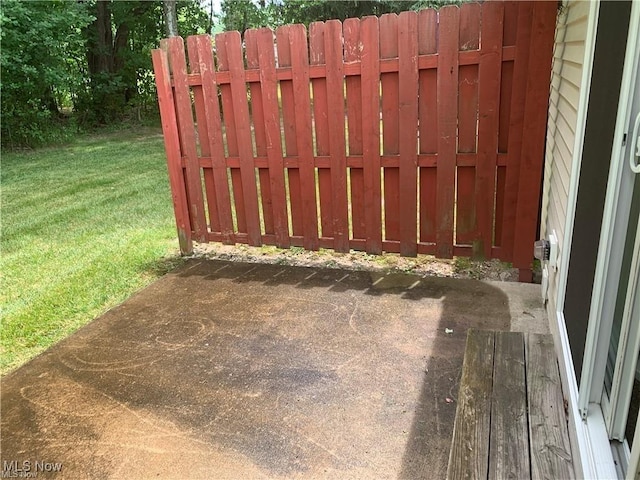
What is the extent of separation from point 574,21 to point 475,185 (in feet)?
4.18

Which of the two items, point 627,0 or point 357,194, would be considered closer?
point 627,0

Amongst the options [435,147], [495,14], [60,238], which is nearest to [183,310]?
[435,147]

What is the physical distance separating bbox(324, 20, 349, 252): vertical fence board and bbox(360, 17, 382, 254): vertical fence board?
18cm

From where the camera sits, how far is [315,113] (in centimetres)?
389

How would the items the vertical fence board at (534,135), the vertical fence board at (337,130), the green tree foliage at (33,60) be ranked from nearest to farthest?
the vertical fence board at (534,135) < the vertical fence board at (337,130) < the green tree foliage at (33,60)

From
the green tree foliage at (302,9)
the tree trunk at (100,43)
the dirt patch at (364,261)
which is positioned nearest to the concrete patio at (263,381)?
the dirt patch at (364,261)

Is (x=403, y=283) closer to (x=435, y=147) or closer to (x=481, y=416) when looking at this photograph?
(x=435, y=147)

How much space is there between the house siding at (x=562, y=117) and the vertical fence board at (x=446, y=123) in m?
0.65

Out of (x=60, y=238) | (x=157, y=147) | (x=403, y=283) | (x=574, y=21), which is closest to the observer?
(x=574, y=21)

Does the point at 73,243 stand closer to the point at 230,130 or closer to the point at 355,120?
the point at 230,130

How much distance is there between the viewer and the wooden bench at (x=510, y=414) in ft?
5.08

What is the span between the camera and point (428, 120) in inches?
141

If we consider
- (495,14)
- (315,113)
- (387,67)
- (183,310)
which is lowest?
(183,310)

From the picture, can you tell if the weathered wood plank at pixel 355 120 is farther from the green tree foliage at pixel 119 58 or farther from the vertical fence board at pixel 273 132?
the green tree foliage at pixel 119 58
